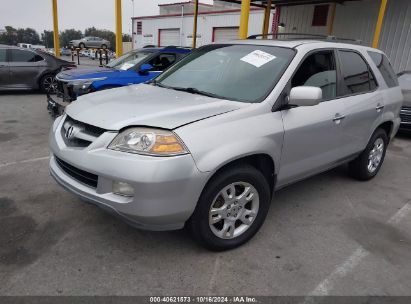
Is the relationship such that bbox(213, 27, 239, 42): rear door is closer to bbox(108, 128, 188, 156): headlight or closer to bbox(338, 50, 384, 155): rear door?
bbox(338, 50, 384, 155): rear door

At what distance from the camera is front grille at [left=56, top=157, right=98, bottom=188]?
2.59 meters

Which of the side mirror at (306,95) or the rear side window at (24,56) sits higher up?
the side mirror at (306,95)

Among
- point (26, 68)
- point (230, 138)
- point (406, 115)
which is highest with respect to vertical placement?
A: point (230, 138)

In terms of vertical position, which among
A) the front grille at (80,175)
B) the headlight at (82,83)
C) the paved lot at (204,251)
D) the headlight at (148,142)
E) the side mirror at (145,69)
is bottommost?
the paved lot at (204,251)

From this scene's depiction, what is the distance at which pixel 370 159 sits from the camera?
15.3ft

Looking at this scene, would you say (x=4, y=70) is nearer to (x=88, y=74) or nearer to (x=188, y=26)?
(x=88, y=74)

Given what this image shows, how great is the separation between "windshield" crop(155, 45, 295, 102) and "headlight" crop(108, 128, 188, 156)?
0.86 m

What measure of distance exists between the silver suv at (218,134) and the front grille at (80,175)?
1 cm

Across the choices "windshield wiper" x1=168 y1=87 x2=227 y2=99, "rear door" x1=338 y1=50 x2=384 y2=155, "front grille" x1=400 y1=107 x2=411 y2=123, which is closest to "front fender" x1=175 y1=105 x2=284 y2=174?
"windshield wiper" x1=168 y1=87 x2=227 y2=99

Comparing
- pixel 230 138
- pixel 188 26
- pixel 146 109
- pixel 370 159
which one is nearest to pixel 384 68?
pixel 370 159

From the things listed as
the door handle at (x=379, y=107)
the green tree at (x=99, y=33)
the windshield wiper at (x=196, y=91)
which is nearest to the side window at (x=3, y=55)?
the windshield wiper at (x=196, y=91)

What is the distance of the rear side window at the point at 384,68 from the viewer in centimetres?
447

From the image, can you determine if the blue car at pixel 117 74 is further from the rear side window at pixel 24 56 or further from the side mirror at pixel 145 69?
the rear side window at pixel 24 56

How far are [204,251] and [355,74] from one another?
269 cm
